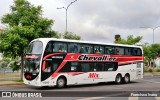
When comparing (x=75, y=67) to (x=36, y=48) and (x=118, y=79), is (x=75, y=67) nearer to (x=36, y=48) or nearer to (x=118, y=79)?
(x=36, y=48)

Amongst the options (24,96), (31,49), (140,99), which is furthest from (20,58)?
(140,99)

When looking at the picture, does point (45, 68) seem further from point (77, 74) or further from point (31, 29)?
point (31, 29)

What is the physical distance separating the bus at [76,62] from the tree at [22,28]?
4.53m

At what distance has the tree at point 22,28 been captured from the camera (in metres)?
27.8

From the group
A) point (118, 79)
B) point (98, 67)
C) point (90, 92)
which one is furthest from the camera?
point (118, 79)

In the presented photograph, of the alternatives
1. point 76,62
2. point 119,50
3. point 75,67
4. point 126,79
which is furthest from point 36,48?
point 126,79

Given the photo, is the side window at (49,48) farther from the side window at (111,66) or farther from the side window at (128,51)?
the side window at (128,51)

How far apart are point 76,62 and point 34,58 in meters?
3.62

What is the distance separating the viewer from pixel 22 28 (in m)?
28.1

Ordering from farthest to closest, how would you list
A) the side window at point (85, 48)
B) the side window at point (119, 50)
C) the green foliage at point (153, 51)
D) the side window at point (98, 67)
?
the green foliage at point (153, 51)
the side window at point (119, 50)
the side window at point (98, 67)
the side window at point (85, 48)

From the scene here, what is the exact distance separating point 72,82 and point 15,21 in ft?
28.8

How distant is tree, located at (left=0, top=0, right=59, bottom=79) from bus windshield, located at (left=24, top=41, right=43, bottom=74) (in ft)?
15.5

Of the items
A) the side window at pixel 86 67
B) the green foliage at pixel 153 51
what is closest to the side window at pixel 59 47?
the side window at pixel 86 67

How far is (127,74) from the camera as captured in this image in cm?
3017
